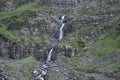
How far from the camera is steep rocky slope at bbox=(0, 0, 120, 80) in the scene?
124 metres

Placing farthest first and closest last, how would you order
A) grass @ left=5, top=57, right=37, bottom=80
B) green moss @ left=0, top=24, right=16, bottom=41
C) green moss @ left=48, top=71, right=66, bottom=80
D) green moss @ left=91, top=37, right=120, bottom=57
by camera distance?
green moss @ left=0, top=24, right=16, bottom=41 → green moss @ left=91, top=37, right=120, bottom=57 → green moss @ left=48, top=71, right=66, bottom=80 → grass @ left=5, top=57, right=37, bottom=80

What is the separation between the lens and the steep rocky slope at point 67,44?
407 ft

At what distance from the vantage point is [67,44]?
168m

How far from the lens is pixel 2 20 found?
7771 inches

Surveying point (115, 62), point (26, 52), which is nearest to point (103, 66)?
point (115, 62)

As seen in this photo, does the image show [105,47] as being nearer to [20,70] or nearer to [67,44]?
[67,44]

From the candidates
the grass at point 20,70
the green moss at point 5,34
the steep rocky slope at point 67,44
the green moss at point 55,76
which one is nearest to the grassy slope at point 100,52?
the steep rocky slope at point 67,44

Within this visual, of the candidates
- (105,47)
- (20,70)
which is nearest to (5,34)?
(105,47)

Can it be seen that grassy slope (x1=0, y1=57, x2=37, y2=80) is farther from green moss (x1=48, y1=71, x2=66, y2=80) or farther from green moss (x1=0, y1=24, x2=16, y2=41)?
green moss (x1=0, y1=24, x2=16, y2=41)

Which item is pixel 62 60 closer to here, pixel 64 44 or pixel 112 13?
pixel 64 44

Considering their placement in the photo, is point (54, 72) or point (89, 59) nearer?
point (54, 72)

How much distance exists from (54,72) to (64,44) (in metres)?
46.8

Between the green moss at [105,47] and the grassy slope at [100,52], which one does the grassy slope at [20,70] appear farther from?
the green moss at [105,47]

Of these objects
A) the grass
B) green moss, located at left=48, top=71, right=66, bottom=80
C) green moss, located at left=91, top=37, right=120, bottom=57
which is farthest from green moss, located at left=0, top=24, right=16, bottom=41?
green moss, located at left=48, top=71, right=66, bottom=80
